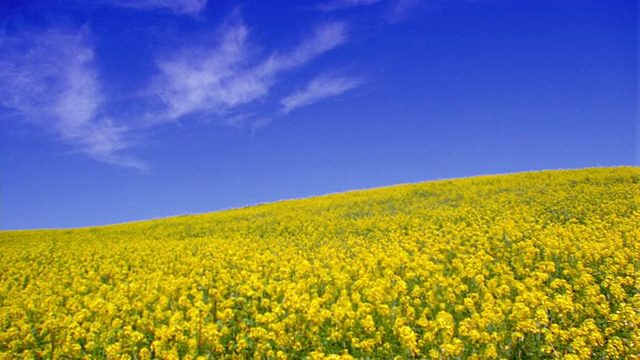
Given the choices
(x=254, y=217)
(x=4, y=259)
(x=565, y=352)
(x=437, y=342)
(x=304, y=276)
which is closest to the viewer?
(x=565, y=352)

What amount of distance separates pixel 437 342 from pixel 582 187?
929 inches

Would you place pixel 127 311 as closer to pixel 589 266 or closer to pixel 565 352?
pixel 565 352

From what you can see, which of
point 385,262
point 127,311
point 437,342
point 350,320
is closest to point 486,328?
point 437,342

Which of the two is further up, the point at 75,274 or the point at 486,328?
the point at 75,274

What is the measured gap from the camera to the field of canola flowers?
634 cm

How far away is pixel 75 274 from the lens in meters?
13.0

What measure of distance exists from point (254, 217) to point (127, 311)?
20751 millimetres

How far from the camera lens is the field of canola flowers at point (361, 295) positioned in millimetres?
6336

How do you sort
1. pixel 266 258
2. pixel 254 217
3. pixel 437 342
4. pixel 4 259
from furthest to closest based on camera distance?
pixel 254 217, pixel 4 259, pixel 266 258, pixel 437 342

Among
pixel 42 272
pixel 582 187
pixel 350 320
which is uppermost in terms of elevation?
pixel 582 187

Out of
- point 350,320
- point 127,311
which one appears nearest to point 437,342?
point 350,320

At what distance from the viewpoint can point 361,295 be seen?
8805 mm

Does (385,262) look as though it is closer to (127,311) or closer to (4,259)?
(127,311)

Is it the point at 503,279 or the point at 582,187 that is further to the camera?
the point at 582,187
